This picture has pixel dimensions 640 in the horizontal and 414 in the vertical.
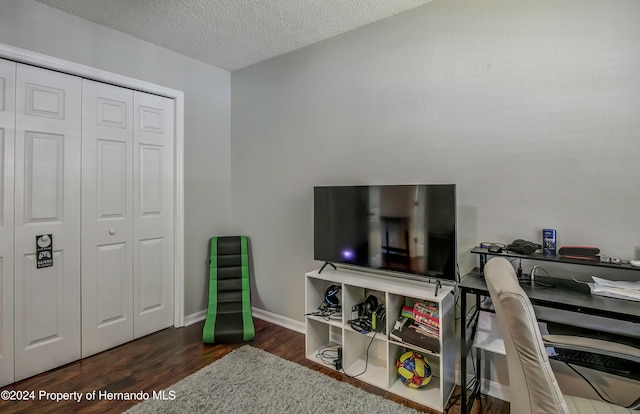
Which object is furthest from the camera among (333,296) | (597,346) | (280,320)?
(280,320)

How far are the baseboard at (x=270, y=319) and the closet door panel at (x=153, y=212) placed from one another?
0.20 m

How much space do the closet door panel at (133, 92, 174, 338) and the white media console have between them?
4.96ft

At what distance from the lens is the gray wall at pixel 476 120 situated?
1659 mm

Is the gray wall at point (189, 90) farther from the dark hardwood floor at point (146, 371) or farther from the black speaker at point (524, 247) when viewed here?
the black speaker at point (524, 247)

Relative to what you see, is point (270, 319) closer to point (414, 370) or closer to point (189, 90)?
point (414, 370)

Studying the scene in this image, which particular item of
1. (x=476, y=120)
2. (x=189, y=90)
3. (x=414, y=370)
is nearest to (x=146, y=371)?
(x=414, y=370)

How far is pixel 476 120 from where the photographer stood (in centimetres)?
203

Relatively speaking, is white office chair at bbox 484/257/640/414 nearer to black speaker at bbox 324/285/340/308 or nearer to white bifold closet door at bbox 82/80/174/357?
black speaker at bbox 324/285/340/308

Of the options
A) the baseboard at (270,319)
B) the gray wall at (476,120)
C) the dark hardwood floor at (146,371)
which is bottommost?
the dark hardwood floor at (146,371)

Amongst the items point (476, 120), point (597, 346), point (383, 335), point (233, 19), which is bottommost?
point (383, 335)

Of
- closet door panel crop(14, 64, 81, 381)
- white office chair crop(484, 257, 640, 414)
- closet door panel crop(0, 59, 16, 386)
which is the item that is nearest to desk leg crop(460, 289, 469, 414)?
white office chair crop(484, 257, 640, 414)

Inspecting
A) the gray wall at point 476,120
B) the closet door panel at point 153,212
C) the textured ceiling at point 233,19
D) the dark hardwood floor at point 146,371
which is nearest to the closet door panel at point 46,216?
the dark hardwood floor at point 146,371

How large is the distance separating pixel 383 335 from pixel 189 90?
2.90 meters

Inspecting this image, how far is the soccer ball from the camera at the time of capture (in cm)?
202
